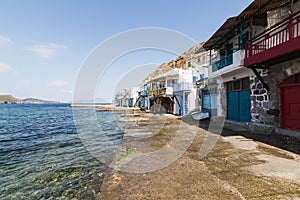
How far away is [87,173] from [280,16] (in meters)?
10.7

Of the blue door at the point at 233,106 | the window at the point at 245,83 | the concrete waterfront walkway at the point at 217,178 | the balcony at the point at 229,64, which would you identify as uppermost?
the balcony at the point at 229,64

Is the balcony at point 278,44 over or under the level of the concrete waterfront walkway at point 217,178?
over

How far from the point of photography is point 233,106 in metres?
12.6

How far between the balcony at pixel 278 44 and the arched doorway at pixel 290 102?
3.82 ft

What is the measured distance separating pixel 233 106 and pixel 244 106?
1.32 meters

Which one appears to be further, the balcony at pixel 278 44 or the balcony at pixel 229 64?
the balcony at pixel 229 64

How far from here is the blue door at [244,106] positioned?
10963 mm

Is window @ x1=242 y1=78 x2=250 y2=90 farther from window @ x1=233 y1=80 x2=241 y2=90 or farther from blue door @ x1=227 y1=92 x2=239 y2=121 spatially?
blue door @ x1=227 y1=92 x2=239 y2=121

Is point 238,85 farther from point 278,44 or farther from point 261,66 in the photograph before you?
point 278,44

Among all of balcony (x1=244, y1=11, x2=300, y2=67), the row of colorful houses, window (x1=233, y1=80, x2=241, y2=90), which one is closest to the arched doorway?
the row of colorful houses

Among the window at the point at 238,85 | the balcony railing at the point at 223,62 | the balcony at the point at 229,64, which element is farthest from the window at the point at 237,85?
the balcony railing at the point at 223,62

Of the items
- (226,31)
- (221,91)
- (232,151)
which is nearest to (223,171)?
(232,151)

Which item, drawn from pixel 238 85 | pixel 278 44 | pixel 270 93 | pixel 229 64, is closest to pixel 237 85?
pixel 238 85

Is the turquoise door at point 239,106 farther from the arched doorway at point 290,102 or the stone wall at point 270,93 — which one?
the arched doorway at point 290,102
